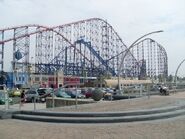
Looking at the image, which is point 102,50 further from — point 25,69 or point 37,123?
point 37,123

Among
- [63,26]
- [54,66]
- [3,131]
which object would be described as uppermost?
[63,26]

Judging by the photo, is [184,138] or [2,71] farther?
[2,71]

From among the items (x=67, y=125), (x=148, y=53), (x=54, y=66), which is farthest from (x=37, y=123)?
(x=148, y=53)

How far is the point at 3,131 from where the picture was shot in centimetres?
1316

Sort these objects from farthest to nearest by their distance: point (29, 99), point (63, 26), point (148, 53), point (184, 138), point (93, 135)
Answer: point (148, 53)
point (63, 26)
point (29, 99)
point (93, 135)
point (184, 138)

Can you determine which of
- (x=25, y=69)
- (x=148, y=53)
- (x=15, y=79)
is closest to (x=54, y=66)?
(x=25, y=69)

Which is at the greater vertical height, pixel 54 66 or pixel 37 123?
pixel 54 66

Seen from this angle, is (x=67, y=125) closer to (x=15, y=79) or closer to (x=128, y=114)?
(x=128, y=114)

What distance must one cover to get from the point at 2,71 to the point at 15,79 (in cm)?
371

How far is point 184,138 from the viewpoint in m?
10.9

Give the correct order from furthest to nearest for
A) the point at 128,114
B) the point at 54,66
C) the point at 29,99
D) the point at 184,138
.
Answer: the point at 54,66
the point at 29,99
the point at 128,114
the point at 184,138

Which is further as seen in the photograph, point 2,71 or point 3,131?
point 2,71

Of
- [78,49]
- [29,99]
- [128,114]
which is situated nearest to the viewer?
[128,114]

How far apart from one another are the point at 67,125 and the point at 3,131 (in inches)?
97.1
